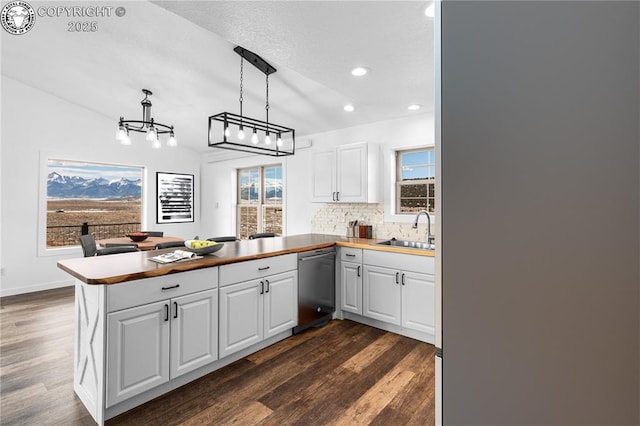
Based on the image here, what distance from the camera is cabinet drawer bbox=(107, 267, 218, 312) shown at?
1840 mm

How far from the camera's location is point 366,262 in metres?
3.38

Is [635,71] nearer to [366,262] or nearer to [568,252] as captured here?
[568,252]

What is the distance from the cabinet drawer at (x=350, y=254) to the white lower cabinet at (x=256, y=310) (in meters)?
0.71

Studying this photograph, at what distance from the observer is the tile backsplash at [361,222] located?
12.5 feet

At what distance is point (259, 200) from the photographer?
5812mm

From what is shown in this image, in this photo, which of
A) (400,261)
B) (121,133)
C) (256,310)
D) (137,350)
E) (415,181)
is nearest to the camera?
Answer: (137,350)

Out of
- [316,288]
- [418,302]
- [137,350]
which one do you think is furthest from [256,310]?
[418,302]

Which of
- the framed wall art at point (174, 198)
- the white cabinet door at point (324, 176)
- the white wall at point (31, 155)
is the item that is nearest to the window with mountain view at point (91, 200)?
the white wall at point (31, 155)

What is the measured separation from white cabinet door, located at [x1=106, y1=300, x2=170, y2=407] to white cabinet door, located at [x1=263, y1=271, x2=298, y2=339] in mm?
902

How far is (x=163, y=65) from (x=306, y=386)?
3546mm

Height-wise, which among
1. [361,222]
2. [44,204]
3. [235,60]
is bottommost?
[361,222]

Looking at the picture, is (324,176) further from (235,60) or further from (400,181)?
(235,60)

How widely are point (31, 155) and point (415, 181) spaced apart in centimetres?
556

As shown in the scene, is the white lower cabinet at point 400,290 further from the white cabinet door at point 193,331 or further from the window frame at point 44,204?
the window frame at point 44,204
